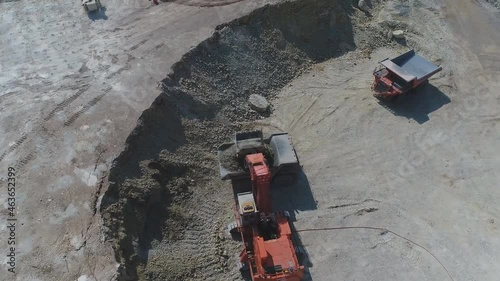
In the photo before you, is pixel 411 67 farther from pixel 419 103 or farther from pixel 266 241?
pixel 266 241

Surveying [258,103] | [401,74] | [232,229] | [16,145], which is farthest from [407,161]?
[16,145]

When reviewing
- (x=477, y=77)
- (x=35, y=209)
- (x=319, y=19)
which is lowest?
(x=477, y=77)

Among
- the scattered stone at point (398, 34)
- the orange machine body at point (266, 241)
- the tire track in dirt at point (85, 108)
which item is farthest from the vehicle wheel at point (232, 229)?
the scattered stone at point (398, 34)

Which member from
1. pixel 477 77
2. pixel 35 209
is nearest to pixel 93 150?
pixel 35 209

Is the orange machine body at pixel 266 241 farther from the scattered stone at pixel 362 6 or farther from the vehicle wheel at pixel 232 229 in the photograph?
the scattered stone at pixel 362 6

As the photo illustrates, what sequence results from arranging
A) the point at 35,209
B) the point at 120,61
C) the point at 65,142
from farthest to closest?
the point at 120,61 < the point at 65,142 < the point at 35,209

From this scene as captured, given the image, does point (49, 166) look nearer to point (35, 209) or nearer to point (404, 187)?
point (35, 209)

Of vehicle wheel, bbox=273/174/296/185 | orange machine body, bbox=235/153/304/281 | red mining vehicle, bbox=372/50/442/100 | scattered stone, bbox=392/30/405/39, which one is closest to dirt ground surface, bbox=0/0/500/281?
scattered stone, bbox=392/30/405/39
